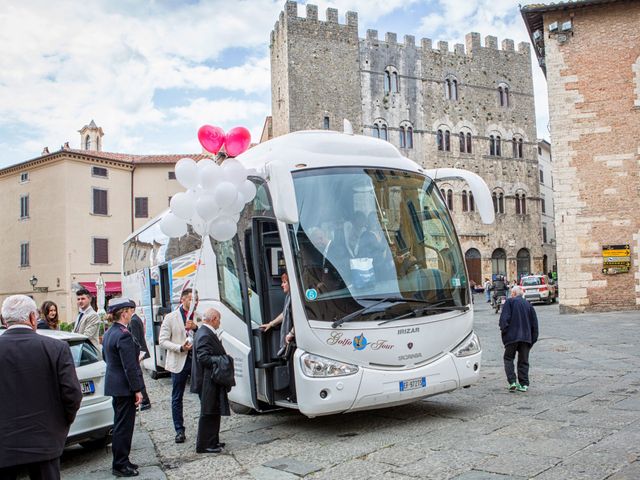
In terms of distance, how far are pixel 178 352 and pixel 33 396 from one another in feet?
12.3

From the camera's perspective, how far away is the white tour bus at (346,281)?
626 cm

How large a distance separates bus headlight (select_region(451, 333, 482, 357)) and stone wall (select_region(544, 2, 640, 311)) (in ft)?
52.5

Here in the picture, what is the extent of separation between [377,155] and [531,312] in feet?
10.4

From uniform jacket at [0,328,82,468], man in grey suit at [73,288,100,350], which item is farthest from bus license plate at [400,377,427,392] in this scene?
man in grey suit at [73,288,100,350]

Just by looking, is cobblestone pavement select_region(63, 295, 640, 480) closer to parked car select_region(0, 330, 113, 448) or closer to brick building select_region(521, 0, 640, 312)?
parked car select_region(0, 330, 113, 448)

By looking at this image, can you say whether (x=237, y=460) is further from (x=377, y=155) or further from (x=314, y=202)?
(x=377, y=155)

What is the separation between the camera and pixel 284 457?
228 inches

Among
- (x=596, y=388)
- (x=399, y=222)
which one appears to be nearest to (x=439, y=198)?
(x=399, y=222)

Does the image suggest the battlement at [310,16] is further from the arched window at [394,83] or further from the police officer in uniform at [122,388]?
the police officer in uniform at [122,388]

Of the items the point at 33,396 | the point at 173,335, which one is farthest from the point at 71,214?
the point at 33,396

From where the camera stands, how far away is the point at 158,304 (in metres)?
12.0

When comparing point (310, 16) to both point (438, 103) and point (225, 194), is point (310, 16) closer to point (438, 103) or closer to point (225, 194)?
point (438, 103)

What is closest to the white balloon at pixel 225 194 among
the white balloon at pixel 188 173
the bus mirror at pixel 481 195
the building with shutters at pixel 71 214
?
the white balloon at pixel 188 173

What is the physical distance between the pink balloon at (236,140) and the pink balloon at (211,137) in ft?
0.27
